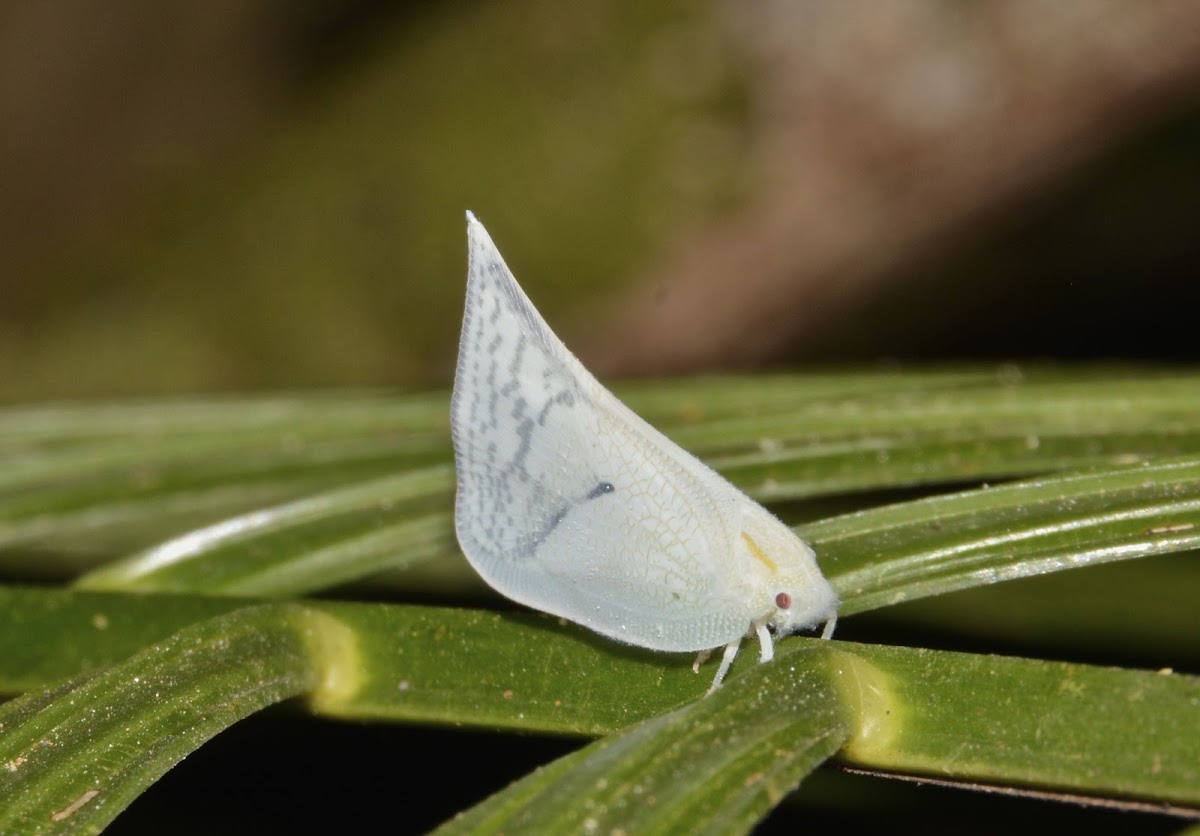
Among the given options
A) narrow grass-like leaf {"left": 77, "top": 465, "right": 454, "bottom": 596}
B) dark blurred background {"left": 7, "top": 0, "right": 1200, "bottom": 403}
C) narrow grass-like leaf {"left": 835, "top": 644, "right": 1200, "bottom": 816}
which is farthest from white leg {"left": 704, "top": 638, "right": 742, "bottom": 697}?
dark blurred background {"left": 7, "top": 0, "right": 1200, "bottom": 403}

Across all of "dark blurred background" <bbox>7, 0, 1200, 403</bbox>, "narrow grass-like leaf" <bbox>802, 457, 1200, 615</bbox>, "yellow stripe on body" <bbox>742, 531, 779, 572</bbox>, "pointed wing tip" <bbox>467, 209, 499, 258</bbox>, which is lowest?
"yellow stripe on body" <bbox>742, 531, 779, 572</bbox>

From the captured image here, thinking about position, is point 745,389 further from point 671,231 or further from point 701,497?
point 671,231

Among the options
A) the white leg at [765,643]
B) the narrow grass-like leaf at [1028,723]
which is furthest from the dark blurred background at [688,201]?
the narrow grass-like leaf at [1028,723]

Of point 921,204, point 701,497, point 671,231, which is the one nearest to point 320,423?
point 701,497

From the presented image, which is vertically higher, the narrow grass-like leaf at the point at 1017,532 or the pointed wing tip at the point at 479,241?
the pointed wing tip at the point at 479,241

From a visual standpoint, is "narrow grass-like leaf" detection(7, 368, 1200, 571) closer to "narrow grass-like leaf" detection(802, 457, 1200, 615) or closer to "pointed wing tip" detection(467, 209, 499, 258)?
"narrow grass-like leaf" detection(802, 457, 1200, 615)

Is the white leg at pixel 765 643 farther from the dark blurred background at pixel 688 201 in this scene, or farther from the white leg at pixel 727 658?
the dark blurred background at pixel 688 201

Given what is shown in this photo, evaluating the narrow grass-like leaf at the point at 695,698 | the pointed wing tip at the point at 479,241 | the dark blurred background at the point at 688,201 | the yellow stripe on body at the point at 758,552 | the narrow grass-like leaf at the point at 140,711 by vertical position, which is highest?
the dark blurred background at the point at 688,201
